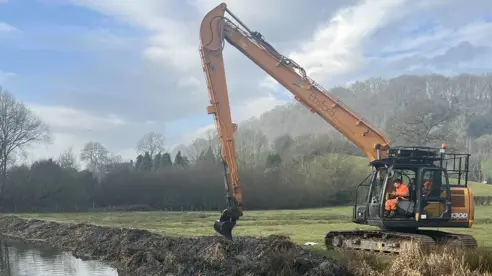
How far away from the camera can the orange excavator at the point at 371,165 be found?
612 inches

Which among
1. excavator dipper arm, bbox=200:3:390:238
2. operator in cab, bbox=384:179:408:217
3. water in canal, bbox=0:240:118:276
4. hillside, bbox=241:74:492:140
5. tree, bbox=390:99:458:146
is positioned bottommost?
water in canal, bbox=0:240:118:276

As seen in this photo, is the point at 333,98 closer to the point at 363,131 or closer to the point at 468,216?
the point at 363,131

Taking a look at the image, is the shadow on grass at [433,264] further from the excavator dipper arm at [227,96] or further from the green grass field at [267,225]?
the green grass field at [267,225]

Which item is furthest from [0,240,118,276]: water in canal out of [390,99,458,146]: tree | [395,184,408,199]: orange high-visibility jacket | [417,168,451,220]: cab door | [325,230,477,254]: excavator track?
[390,99,458,146]: tree

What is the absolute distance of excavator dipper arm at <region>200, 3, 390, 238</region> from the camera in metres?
19.0

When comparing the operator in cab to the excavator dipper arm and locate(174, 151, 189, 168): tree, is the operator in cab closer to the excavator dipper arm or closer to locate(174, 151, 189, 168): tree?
the excavator dipper arm

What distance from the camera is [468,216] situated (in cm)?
1570

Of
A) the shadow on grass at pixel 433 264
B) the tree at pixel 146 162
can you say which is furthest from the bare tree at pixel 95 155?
the shadow on grass at pixel 433 264

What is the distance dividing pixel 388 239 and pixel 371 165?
8.45 feet

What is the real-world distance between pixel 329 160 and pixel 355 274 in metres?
61.8

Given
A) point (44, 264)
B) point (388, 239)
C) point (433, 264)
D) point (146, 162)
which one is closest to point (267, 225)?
point (44, 264)

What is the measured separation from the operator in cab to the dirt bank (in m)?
2.84

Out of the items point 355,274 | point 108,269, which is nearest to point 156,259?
point 108,269

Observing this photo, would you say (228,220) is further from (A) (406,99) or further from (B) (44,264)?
(A) (406,99)
